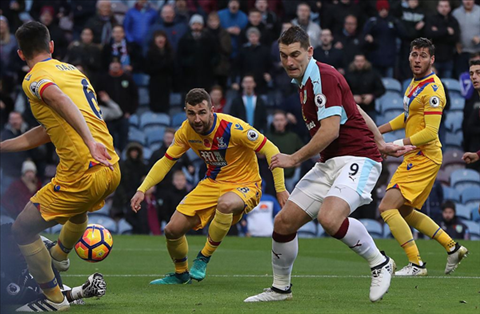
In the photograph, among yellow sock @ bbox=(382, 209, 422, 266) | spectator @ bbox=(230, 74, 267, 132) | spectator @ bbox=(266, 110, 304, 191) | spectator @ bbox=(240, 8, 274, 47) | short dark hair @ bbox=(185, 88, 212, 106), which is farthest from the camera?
spectator @ bbox=(240, 8, 274, 47)

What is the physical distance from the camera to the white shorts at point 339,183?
24.7ft

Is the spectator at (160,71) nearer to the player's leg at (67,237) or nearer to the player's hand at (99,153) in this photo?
the player's leg at (67,237)

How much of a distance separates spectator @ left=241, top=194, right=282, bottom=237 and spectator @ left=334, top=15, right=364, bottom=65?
3737 mm

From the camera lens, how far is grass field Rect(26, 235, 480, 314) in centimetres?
760

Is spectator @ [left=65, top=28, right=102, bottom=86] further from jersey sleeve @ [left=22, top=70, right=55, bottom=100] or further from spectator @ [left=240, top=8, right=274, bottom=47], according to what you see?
jersey sleeve @ [left=22, top=70, right=55, bottom=100]

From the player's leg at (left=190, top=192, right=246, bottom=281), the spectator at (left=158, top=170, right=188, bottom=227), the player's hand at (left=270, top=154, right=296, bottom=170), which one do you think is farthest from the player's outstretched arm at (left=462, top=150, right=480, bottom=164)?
the spectator at (left=158, top=170, right=188, bottom=227)

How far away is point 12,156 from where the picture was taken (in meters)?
18.5

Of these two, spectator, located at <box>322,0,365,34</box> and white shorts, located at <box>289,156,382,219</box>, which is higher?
white shorts, located at <box>289,156,382,219</box>

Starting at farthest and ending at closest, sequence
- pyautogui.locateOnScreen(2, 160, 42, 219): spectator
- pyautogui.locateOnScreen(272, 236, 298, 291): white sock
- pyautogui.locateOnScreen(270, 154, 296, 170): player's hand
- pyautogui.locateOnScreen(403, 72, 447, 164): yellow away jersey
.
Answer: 1. pyautogui.locateOnScreen(2, 160, 42, 219): spectator
2. pyautogui.locateOnScreen(403, 72, 447, 164): yellow away jersey
3. pyautogui.locateOnScreen(272, 236, 298, 291): white sock
4. pyautogui.locateOnScreen(270, 154, 296, 170): player's hand

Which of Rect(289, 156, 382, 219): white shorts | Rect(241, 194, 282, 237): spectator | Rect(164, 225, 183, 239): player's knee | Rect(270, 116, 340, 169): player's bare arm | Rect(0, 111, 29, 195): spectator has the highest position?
Rect(270, 116, 340, 169): player's bare arm

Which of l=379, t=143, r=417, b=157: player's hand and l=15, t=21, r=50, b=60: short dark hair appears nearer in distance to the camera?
l=15, t=21, r=50, b=60: short dark hair

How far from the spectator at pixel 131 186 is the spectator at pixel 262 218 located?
214 cm

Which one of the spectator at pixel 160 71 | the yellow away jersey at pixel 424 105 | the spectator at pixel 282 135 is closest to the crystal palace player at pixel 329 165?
the yellow away jersey at pixel 424 105

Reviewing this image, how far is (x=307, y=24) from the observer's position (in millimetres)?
19828
